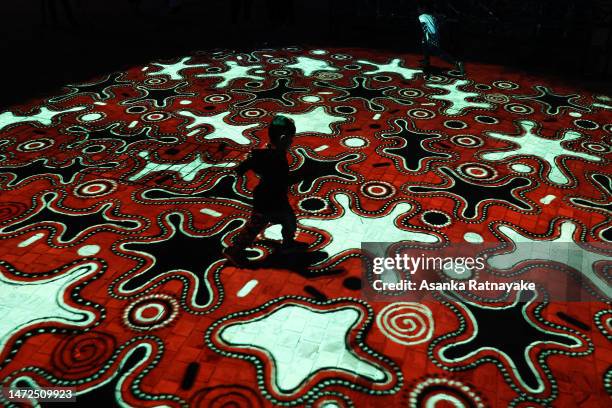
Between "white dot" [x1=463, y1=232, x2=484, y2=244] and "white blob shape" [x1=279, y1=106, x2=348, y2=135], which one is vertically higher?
"white blob shape" [x1=279, y1=106, x2=348, y2=135]

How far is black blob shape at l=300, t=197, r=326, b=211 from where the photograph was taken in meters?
4.20

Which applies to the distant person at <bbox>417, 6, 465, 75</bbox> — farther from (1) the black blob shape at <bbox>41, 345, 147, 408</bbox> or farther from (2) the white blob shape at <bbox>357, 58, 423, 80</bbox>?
(1) the black blob shape at <bbox>41, 345, 147, 408</bbox>

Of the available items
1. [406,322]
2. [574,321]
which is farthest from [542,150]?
[406,322]

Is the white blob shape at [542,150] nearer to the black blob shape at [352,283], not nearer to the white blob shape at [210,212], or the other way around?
the black blob shape at [352,283]

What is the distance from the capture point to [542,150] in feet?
17.3

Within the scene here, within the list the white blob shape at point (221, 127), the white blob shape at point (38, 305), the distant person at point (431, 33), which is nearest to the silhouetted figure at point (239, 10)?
the distant person at point (431, 33)

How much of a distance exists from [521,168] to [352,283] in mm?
2602

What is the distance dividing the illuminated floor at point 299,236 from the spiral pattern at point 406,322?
14 mm

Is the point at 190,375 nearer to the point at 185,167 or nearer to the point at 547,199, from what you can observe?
the point at 185,167

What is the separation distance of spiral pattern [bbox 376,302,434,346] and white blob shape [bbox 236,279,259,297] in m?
0.89

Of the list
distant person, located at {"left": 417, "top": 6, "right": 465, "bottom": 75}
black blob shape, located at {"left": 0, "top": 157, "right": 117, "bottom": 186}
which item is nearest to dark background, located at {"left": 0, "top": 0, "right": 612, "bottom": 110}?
distant person, located at {"left": 417, "top": 6, "right": 465, "bottom": 75}

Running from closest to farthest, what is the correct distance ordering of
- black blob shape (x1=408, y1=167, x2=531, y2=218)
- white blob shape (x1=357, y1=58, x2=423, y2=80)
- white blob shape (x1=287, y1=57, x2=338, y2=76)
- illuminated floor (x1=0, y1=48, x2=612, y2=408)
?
illuminated floor (x1=0, y1=48, x2=612, y2=408), black blob shape (x1=408, y1=167, x2=531, y2=218), white blob shape (x1=357, y1=58, x2=423, y2=80), white blob shape (x1=287, y1=57, x2=338, y2=76)

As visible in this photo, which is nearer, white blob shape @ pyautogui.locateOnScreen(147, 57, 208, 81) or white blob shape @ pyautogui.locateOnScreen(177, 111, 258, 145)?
white blob shape @ pyautogui.locateOnScreen(177, 111, 258, 145)

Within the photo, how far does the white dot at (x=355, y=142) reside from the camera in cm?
535
